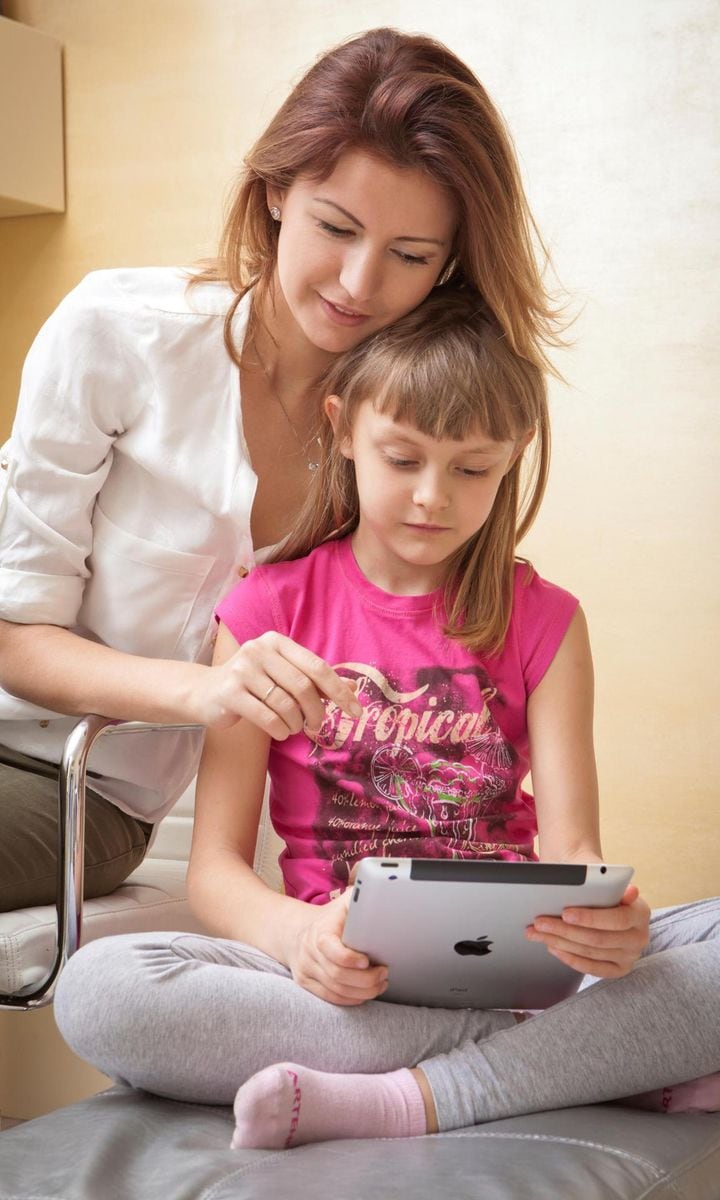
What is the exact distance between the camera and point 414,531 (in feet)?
4.78

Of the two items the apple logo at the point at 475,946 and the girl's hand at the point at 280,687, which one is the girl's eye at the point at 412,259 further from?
the apple logo at the point at 475,946

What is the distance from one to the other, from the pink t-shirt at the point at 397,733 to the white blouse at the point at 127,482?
88mm

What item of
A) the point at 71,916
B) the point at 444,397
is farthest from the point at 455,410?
the point at 71,916

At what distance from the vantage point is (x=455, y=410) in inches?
55.6

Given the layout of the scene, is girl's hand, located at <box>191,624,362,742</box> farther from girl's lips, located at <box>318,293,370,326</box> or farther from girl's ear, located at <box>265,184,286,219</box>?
girl's ear, located at <box>265,184,286,219</box>

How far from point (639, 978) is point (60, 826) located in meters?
0.61

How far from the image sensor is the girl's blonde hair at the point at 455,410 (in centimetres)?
142

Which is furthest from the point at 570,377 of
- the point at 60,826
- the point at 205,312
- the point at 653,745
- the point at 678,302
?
the point at 60,826

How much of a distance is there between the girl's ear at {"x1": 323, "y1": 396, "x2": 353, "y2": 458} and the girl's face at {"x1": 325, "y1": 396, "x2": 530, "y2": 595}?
3 cm

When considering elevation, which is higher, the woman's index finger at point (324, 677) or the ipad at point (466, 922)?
the woman's index finger at point (324, 677)

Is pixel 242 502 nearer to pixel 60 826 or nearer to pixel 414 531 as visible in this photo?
pixel 414 531

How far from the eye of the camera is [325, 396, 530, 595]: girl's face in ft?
4.66

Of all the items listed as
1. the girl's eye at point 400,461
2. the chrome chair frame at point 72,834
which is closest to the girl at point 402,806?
the girl's eye at point 400,461

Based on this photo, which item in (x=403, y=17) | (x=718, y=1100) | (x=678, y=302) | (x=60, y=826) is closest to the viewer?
(x=718, y=1100)
